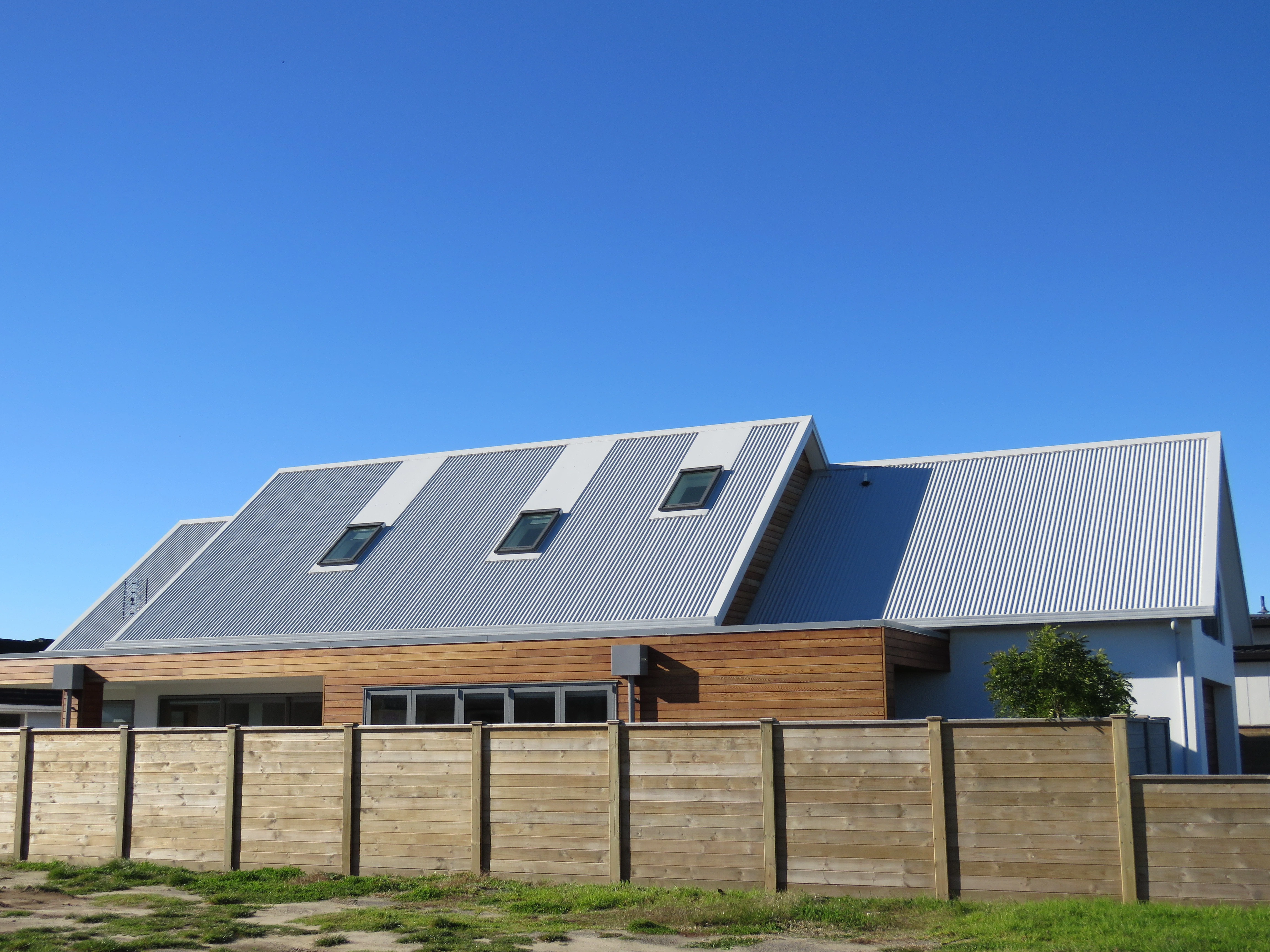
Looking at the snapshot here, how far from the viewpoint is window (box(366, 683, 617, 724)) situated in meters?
18.8

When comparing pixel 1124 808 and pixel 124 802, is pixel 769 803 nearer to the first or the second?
pixel 1124 808

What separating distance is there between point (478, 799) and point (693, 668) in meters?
5.10

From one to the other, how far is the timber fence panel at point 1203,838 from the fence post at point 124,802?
1156 cm

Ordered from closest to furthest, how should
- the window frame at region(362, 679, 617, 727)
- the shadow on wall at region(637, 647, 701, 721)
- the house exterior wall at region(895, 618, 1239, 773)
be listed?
1. the house exterior wall at region(895, 618, 1239, 773)
2. the shadow on wall at region(637, 647, 701, 721)
3. the window frame at region(362, 679, 617, 727)

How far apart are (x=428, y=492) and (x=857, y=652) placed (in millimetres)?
11808

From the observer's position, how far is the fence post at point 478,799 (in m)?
13.7

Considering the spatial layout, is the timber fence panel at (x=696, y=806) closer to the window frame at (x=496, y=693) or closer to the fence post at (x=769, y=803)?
the fence post at (x=769, y=803)

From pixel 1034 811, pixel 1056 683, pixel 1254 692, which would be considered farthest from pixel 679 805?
pixel 1254 692

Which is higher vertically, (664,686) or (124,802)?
(664,686)

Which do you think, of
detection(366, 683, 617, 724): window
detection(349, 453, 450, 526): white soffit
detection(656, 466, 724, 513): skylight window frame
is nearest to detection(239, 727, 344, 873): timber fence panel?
detection(366, 683, 617, 724): window

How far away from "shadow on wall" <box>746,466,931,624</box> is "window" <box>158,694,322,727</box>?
9141mm

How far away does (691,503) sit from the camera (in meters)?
22.8

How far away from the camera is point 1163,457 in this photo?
22000mm

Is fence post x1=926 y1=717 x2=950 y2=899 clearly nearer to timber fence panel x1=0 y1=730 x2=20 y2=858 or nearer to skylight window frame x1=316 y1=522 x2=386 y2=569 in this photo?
timber fence panel x1=0 y1=730 x2=20 y2=858
